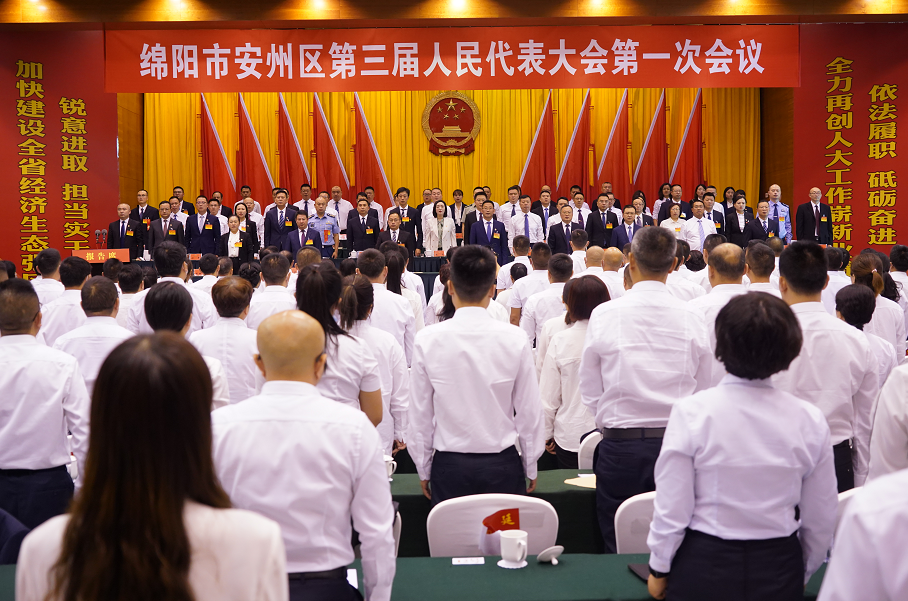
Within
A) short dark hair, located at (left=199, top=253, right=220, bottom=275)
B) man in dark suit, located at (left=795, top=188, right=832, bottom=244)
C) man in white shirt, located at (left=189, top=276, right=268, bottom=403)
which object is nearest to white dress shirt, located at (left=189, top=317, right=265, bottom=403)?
man in white shirt, located at (left=189, top=276, right=268, bottom=403)

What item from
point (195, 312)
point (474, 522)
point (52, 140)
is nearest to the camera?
point (474, 522)

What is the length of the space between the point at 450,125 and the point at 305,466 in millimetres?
14989

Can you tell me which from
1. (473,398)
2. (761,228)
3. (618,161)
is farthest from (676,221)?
(473,398)

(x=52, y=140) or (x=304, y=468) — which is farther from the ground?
(x=52, y=140)

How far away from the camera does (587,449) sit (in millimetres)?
3525

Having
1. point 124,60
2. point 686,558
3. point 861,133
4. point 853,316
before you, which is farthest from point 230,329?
point 861,133

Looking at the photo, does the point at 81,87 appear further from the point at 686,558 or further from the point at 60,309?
the point at 686,558

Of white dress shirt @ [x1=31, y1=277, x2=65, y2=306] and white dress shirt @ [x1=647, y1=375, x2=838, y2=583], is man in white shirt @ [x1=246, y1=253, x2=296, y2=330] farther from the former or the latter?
white dress shirt @ [x1=647, y1=375, x2=838, y2=583]

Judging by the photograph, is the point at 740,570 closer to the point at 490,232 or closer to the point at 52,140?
the point at 490,232

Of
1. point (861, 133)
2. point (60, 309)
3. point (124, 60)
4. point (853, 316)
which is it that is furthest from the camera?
point (861, 133)

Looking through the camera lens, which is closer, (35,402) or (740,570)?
(740,570)

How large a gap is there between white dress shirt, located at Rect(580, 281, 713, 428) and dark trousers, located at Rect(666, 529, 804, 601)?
924mm

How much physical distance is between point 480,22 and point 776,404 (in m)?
9.76

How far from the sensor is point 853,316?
3.58 meters
